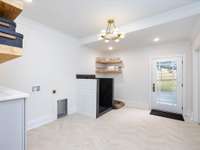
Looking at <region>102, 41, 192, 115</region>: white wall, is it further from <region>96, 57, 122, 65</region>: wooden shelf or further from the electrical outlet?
Result: the electrical outlet

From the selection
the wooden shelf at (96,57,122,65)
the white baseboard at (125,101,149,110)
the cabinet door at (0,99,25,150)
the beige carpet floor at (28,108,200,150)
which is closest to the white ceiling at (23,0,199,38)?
the cabinet door at (0,99,25,150)

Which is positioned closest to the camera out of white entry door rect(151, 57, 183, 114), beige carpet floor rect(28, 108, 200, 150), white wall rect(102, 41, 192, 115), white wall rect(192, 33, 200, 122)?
Result: beige carpet floor rect(28, 108, 200, 150)

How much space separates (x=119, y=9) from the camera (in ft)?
8.33

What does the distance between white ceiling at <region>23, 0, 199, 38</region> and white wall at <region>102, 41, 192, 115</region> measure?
4.61ft

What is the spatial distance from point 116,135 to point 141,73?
3.00 meters

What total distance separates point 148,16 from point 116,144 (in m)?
2.89

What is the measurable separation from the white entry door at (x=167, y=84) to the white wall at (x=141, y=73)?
19 centimetres

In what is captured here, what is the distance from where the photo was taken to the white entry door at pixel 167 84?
13.9ft

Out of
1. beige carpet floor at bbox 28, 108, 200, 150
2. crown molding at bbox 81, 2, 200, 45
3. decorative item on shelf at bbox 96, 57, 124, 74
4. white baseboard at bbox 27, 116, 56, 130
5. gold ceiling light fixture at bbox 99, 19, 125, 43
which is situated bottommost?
beige carpet floor at bbox 28, 108, 200, 150

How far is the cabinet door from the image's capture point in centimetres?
92

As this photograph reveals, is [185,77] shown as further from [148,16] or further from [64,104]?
[64,104]

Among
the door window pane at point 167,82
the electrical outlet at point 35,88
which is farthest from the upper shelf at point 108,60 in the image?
the electrical outlet at point 35,88

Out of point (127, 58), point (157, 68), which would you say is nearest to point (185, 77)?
point (157, 68)

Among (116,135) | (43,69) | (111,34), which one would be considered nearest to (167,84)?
(116,135)
